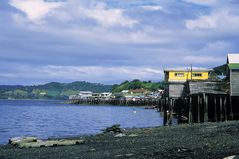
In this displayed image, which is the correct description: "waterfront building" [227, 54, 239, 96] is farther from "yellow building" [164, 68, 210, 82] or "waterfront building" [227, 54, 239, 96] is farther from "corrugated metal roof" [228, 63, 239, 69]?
"yellow building" [164, 68, 210, 82]

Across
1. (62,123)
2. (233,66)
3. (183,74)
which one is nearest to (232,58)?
(233,66)

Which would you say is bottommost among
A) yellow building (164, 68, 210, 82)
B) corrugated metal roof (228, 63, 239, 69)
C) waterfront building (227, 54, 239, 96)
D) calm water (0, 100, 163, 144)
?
calm water (0, 100, 163, 144)

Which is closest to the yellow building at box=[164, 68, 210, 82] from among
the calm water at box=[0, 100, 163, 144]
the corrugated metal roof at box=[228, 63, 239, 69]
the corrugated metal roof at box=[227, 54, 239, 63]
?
the calm water at box=[0, 100, 163, 144]

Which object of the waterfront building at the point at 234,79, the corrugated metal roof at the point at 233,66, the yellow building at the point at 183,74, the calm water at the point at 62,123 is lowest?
the calm water at the point at 62,123

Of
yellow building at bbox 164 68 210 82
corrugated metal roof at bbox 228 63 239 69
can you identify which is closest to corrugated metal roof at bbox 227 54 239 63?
corrugated metal roof at bbox 228 63 239 69

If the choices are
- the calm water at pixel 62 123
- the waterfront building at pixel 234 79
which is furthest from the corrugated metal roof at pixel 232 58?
the calm water at pixel 62 123

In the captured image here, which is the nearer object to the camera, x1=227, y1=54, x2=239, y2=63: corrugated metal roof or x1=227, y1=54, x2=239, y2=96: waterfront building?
x1=227, y1=54, x2=239, y2=96: waterfront building

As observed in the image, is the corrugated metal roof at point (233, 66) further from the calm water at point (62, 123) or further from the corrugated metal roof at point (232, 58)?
the calm water at point (62, 123)

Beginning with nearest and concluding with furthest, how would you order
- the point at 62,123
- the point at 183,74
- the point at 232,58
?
1. the point at 232,58
2. the point at 62,123
3. the point at 183,74

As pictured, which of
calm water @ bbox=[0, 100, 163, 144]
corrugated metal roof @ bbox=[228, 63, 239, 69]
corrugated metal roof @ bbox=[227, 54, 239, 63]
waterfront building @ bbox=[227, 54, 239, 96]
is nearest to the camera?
waterfront building @ bbox=[227, 54, 239, 96]

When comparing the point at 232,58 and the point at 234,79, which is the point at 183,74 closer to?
the point at 232,58

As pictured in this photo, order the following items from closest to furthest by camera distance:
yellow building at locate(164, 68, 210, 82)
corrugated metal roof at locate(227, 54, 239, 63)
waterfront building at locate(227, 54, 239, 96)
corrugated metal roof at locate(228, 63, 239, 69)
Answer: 1. waterfront building at locate(227, 54, 239, 96)
2. corrugated metal roof at locate(228, 63, 239, 69)
3. corrugated metal roof at locate(227, 54, 239, 63)
4. yellow building at locate(164, 68, 210, 82)

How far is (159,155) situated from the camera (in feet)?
58.4

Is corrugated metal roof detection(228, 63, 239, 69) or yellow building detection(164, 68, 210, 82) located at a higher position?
yellow building detection(164, 68, 210, 82)
